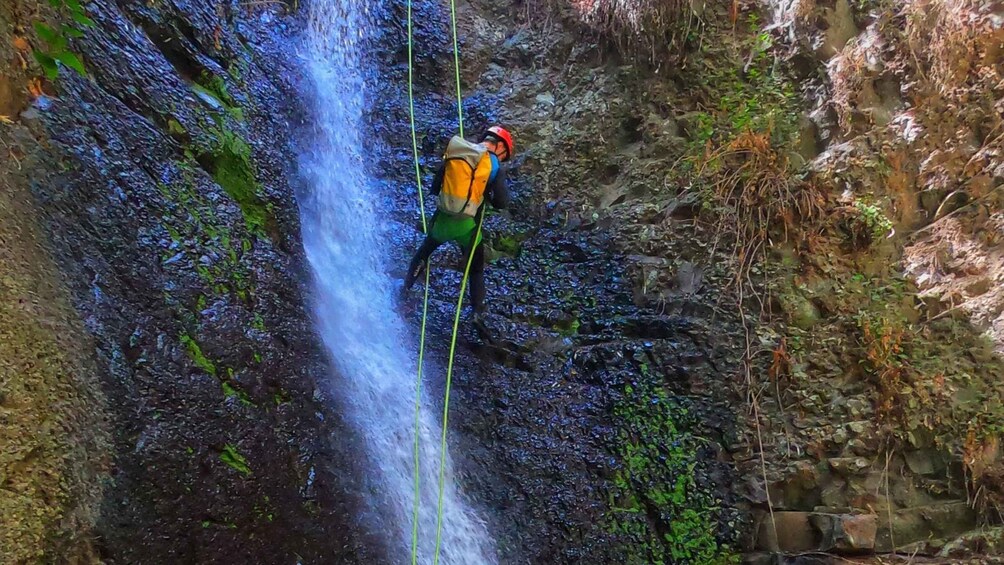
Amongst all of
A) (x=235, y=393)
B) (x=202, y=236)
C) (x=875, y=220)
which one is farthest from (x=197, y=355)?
(x=875, y=220)

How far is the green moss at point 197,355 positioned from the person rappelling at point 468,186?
189 centimetres

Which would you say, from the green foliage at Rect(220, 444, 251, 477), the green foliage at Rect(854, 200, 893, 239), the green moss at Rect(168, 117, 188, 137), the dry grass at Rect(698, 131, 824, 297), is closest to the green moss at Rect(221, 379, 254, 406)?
the green foliage at Rect(220, 444, 251, 477)

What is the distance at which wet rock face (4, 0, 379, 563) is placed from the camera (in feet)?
8.77

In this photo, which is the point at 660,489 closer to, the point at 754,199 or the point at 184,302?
the point at 754,199

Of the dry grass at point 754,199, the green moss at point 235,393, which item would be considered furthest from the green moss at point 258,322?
the dry grass at point 754,199

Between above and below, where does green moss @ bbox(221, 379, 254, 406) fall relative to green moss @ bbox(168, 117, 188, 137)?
below

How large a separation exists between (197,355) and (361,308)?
78.5 inches

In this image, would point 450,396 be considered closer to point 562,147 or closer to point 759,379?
point 759,379

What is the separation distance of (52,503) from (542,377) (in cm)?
321

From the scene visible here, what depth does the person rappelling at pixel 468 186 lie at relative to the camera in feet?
13.6

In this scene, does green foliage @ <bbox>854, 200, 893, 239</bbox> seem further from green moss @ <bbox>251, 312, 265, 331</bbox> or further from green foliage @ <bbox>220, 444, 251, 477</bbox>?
green foliage @ <bbox>220, 444, 251, 477</bbox>

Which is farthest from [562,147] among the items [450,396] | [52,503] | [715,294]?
[52,503]

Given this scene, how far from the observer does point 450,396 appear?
4.64 m

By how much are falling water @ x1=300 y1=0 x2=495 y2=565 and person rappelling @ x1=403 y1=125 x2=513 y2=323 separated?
0.96m
